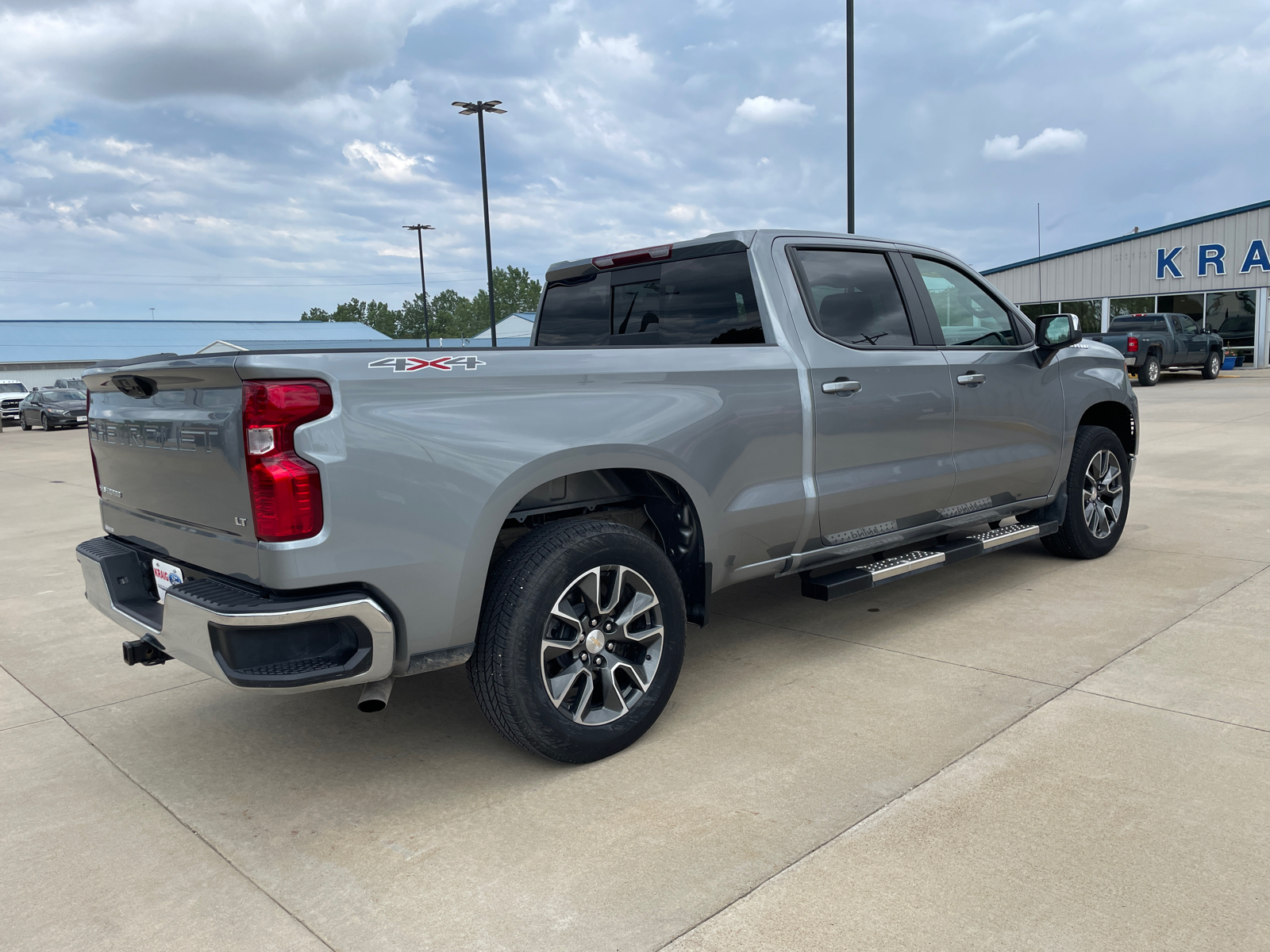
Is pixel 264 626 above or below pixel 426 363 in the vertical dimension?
below

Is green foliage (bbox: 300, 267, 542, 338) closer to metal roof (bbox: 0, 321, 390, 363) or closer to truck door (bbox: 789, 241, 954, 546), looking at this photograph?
metal roof (bbox: 0, 321, 390, 363)

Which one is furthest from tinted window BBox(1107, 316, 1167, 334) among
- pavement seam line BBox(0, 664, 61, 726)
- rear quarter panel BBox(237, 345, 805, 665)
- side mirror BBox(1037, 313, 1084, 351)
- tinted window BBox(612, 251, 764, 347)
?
pavement seam line BBox(0, 664, 61, 726)

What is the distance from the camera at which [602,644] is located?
3363 millimetres

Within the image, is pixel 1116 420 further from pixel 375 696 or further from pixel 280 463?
pixel 280 463

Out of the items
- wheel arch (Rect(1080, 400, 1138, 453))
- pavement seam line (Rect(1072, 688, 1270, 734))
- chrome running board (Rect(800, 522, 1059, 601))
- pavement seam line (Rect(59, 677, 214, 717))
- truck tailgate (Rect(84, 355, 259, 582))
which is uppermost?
truck tailgate (Rect(84, 355, 259, 582))

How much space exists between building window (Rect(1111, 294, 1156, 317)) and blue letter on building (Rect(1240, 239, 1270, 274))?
9.76ft

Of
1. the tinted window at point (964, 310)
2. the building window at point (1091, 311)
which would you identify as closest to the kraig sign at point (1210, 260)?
the building window at point (1091, 311)

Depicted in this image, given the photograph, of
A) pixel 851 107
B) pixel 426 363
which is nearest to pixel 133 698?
pixel 426 363

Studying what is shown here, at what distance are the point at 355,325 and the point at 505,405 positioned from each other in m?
72.9

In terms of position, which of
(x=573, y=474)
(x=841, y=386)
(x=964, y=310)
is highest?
(x=964, y=310)

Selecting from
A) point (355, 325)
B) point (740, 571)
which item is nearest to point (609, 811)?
point (740, 571)

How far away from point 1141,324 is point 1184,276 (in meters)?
9.17

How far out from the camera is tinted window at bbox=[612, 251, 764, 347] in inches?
161

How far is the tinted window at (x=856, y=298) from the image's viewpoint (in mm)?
4270
